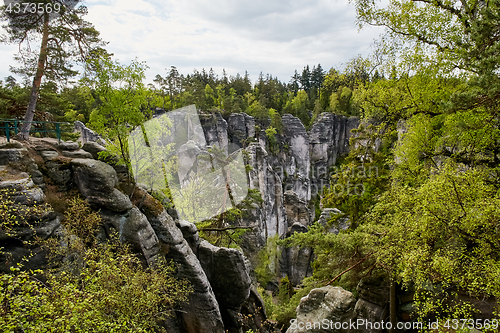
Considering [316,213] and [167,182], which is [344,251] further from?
[316,213]

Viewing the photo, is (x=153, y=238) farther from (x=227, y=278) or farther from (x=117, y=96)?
(x=117, y=96)

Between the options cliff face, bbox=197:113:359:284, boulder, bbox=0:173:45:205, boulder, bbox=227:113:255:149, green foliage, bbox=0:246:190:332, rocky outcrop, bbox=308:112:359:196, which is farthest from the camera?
rocky outcrop, bbox=308:112:359:196

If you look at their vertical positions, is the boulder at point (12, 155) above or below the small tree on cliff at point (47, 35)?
below

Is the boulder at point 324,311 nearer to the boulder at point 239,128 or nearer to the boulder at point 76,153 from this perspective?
the boulder at point 76,153

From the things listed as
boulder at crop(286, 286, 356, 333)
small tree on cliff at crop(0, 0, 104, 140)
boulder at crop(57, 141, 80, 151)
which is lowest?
boulder at crop(286, 286, 356, 333)

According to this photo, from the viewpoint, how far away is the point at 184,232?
522 inches

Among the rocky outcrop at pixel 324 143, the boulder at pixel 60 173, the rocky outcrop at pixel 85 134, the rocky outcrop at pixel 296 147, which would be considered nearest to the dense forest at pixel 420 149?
the boulder at pixel 60 173

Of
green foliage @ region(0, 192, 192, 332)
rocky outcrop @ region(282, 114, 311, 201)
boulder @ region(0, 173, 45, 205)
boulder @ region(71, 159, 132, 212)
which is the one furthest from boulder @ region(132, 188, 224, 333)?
rocky outcrop @ region(282, 114, 311, 201)

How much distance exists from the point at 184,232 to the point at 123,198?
160 inches

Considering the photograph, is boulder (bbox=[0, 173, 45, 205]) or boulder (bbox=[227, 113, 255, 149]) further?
boulder (bbox=[227, 113, 255, 149])

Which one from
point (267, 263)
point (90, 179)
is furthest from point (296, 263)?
point (90, 179)

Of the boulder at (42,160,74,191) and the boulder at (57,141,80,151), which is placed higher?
the boulder at (57,141,80,151)

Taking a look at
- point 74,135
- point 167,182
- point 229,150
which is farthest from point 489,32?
point 229,150

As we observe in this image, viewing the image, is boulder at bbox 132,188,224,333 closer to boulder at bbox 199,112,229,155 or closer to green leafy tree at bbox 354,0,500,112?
green leafy tree at bbox 354,0,500,112
